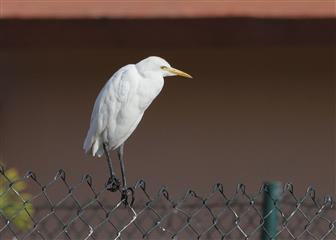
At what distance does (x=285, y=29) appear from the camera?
4.17 metres

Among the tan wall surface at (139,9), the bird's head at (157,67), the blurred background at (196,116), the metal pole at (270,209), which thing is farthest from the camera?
the blurred background at (196,116)

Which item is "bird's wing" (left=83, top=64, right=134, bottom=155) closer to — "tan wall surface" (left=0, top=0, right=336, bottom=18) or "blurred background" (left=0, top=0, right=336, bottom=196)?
"tan wall surface" (left=0, top=0, right=336, bottom=18)

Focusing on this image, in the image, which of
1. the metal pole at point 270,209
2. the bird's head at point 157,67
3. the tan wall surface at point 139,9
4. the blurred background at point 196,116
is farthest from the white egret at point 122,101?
the blurred background at point 196,116

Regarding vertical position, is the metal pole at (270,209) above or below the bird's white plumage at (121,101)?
below

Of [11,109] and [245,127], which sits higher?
[11,109]

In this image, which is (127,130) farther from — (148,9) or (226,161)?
(226,161)

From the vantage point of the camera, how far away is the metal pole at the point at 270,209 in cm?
202

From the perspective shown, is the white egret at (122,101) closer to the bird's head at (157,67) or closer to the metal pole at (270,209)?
the bird's head at (157,67)

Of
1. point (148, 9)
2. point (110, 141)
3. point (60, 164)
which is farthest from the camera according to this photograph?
point (60, 164)

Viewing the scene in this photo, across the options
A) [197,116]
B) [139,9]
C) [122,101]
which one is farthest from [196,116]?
[122,101]

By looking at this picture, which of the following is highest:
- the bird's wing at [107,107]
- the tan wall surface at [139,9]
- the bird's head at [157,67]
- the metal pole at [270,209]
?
the tan wall surface at [139,9]

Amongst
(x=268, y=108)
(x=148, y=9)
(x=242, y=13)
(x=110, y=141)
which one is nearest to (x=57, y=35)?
(x=148, y=9)

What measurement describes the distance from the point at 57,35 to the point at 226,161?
1060mm

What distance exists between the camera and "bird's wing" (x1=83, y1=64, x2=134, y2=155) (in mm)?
2820
